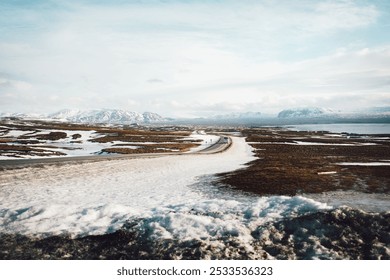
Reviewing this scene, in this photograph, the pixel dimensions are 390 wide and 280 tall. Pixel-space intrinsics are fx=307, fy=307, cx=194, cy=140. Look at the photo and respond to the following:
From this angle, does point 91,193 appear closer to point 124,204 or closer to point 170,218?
point 124,204

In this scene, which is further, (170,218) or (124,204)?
(124,204)

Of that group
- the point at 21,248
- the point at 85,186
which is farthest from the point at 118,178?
the point at 21,248

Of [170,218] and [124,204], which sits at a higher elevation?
[170,218]

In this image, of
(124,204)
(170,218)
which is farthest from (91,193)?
(170,218)

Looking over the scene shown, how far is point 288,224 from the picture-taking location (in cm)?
1442

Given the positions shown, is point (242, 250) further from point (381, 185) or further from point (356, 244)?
point (381, 185)

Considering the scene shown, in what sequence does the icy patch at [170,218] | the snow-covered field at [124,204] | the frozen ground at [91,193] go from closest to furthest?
the icy patch at [170,218]
the snow-covered field at [124,204]
the frozen ground at [91,193]

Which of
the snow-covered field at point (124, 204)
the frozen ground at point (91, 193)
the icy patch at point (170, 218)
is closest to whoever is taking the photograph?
the icy patch at point (170, 218)

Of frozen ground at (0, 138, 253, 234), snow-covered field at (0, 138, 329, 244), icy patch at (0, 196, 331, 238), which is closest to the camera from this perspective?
icy patch at (0, 196, 331, 238)

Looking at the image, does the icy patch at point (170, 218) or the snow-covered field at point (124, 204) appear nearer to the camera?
the icy patch at point (170, 218)

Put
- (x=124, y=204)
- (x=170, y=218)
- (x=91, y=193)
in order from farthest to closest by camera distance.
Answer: (x=91, y=193), (x=124, y=204), (x=170, y=218)

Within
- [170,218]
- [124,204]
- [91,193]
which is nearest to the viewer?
[170,218]

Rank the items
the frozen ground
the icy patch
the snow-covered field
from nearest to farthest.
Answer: the icy patch, the snow-covered field, the frozen ground

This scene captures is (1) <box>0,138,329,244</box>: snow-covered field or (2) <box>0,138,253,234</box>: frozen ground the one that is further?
(2) <box>0,138,253,234</box>: frozen ground
